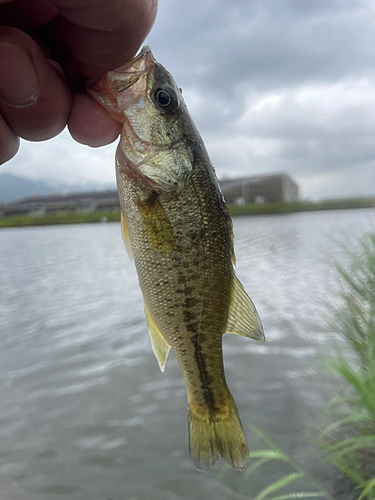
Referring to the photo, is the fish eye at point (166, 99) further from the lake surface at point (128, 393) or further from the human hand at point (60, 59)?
the lake surface at point (128, 393)

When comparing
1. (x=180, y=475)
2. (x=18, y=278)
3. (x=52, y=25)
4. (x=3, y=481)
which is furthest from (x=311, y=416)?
(x=18, y=278)

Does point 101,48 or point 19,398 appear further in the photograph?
point 19,398

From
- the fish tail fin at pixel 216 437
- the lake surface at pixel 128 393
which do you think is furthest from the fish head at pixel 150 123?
the lake surface at pixel 128 393

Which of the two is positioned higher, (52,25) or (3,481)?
(52,25)

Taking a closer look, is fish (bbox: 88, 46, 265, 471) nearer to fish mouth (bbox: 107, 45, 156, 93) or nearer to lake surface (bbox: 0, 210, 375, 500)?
fish mouth (bbox: 107, 45, 156, 93)

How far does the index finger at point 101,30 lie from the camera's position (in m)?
1.04

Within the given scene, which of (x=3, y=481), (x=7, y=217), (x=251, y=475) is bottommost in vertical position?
(x=3, y=481)

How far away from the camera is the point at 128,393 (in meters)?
6.91

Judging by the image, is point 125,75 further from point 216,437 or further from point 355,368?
point 355,368

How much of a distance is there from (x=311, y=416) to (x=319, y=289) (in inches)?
255

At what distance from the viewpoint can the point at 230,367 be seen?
7.60 m

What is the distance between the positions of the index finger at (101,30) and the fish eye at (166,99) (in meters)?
0.16

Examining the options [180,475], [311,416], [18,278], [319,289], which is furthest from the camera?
[18,278]

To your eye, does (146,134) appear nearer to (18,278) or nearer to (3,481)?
(3,481)
